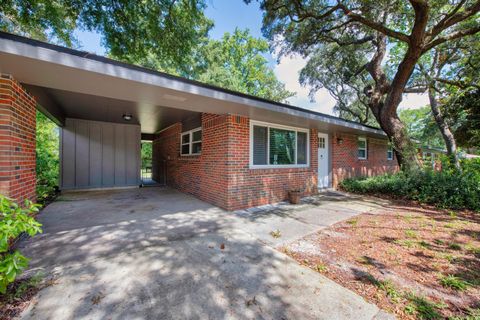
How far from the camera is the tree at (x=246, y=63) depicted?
19438mm

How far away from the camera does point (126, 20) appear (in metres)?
6.48

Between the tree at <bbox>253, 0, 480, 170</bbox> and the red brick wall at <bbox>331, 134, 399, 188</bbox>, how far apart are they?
5.42 feet

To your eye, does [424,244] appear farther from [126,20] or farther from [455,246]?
[126,20]

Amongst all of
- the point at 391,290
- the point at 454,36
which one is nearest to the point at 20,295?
the point at 391,290

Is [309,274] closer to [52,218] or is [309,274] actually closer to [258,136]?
[258,136]

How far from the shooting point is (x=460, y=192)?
5586mm

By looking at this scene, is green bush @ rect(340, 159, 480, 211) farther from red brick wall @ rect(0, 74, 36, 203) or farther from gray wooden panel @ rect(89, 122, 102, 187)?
gray wooden panel @ rect(89, 122, 102, 187)

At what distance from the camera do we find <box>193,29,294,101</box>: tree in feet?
63.8

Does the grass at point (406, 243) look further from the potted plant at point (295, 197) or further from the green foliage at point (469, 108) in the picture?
the green foliage at point (469, 108)

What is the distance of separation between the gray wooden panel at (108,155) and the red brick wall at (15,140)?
502 centimetres

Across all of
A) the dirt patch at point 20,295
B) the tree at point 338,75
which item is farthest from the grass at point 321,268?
the tree at point 338,75

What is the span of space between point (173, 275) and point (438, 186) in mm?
7752

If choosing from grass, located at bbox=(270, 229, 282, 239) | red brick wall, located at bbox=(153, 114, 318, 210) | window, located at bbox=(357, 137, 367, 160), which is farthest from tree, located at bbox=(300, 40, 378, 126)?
grass, located at bbox=(270, 229, 282, 239)

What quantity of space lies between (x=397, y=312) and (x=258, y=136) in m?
4.51
